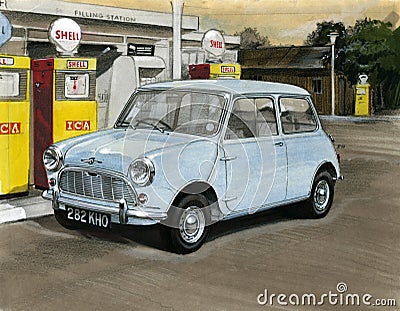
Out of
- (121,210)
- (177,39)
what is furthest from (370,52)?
(121,210)

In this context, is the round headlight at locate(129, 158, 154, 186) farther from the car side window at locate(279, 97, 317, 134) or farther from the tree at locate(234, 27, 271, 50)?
the car side window at locate(279, 97, 317, 134)

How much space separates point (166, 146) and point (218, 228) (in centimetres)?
39

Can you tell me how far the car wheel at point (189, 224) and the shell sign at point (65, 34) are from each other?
834 mm

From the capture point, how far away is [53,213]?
7.57 ft

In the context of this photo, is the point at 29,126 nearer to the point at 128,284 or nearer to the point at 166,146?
the point at 166,146

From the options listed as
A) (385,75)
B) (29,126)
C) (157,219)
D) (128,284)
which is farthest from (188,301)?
(29,126)

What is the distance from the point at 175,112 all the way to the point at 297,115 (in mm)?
523

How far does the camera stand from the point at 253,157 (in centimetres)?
220

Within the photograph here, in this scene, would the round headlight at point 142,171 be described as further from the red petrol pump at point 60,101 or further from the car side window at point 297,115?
the red petrol pump at point 60,101

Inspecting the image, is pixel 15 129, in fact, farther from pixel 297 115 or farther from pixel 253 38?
pixel 253 38

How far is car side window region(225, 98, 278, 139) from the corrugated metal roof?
27 centimetres

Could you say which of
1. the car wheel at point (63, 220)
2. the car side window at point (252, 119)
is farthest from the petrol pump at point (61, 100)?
the car side window at point (252, 119)

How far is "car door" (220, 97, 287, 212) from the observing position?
85.1 inches

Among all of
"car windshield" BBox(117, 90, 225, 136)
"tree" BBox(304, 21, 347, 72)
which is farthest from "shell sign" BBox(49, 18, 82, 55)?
"tree" BBox(304, 21, 347, 72)
